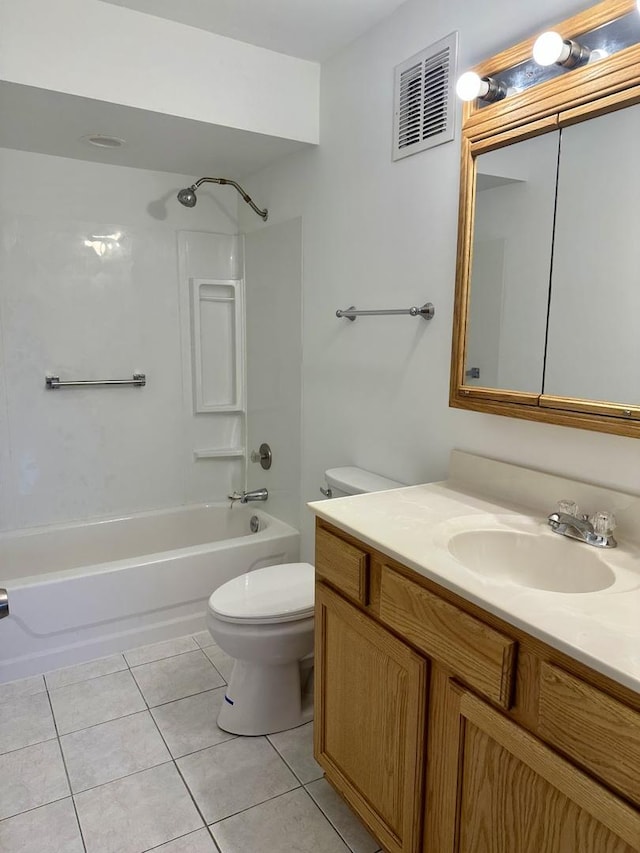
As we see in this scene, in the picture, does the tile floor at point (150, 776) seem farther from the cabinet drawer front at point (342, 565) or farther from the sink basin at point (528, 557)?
the sink basin at point (528, 557)

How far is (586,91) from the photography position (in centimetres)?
133

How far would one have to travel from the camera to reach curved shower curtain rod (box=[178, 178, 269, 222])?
2748mm

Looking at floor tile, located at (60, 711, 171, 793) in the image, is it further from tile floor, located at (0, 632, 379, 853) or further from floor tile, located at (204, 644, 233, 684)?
floor tile, located at (204, 644, 233, 684)

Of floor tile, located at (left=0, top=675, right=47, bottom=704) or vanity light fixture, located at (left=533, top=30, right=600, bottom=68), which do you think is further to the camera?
floor tile, located at (left=0, top=675, right=47, bottom=704)

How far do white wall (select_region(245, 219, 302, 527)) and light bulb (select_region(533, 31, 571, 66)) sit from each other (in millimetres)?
1402

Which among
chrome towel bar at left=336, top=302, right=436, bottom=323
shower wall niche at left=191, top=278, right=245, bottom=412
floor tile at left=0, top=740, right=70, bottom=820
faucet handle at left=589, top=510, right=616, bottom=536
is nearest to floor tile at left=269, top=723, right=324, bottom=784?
floor tile at left=0, top=740, right=70, bottom=820

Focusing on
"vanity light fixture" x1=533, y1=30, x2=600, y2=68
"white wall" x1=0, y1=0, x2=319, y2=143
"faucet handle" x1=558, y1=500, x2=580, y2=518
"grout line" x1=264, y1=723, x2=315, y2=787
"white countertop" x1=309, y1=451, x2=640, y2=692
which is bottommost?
"grout line" x1=264, y1=723, x2=315, y2=787

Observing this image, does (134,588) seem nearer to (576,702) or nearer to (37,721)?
(37,721)

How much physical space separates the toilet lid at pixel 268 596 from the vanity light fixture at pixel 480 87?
5.17 feet

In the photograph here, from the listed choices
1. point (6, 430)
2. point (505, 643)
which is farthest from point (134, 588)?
point (505, 643)

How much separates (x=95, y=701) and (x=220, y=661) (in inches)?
19.3

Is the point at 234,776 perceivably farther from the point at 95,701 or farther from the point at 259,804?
the point at 95,701

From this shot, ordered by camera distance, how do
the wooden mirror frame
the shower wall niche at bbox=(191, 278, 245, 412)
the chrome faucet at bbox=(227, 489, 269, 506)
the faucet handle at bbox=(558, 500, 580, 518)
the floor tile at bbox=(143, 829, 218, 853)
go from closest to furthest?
the wooden mirror frame < the faucet handle at bbox=(558, 500, 580, 518) < the floor tile at bbox=(143, 829, 218, 853) < the chrome faucet at bbox=(227, 489, 269, 506) < the shower wall niche at bbox=(191, 278, 245, 412)

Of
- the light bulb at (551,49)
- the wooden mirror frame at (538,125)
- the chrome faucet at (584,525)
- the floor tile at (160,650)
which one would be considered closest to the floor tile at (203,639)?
the floor tile at (160,650)
